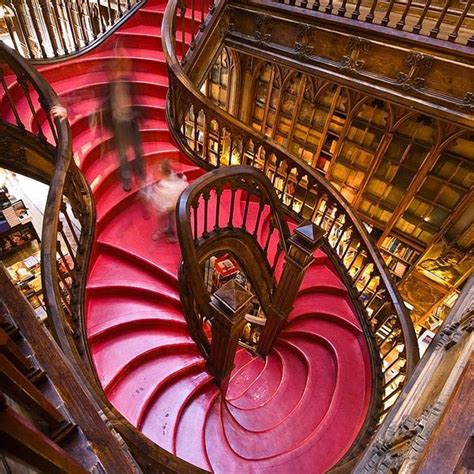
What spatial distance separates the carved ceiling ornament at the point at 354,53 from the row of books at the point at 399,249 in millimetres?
2519

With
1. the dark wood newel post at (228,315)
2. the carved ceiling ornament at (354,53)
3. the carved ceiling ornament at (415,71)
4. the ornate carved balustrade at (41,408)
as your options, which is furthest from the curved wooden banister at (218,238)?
the carved ceiling ornament at (415,71)

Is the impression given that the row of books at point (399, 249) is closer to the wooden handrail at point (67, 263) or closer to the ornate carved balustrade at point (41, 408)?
the wooden handrail at point (67, 263)

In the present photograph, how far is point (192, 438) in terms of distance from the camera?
266 centimetres

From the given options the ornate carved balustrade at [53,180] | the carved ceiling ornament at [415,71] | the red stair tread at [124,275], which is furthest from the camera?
the carved ceiling ornament at [415,71]

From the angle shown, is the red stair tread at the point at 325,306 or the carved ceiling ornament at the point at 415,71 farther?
the red stair tread at the point at 325,306

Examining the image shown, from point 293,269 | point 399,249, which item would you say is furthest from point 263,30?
point 399,249

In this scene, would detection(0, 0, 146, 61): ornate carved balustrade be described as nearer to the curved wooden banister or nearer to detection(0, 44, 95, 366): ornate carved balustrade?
detection(0, 44, 95, 366): ornate carved balustrade

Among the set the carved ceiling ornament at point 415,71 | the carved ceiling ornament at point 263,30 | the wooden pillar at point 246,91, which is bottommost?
the carved ceiling ornament at point 415,71

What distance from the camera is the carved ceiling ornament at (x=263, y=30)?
13.2 feet

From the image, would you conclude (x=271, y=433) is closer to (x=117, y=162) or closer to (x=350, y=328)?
(x=350, y=328)

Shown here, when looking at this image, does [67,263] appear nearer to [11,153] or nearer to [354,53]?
[11,153]

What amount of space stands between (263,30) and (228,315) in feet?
12.4

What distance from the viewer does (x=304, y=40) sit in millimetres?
3900

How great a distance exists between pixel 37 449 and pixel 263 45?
474 centimetres
